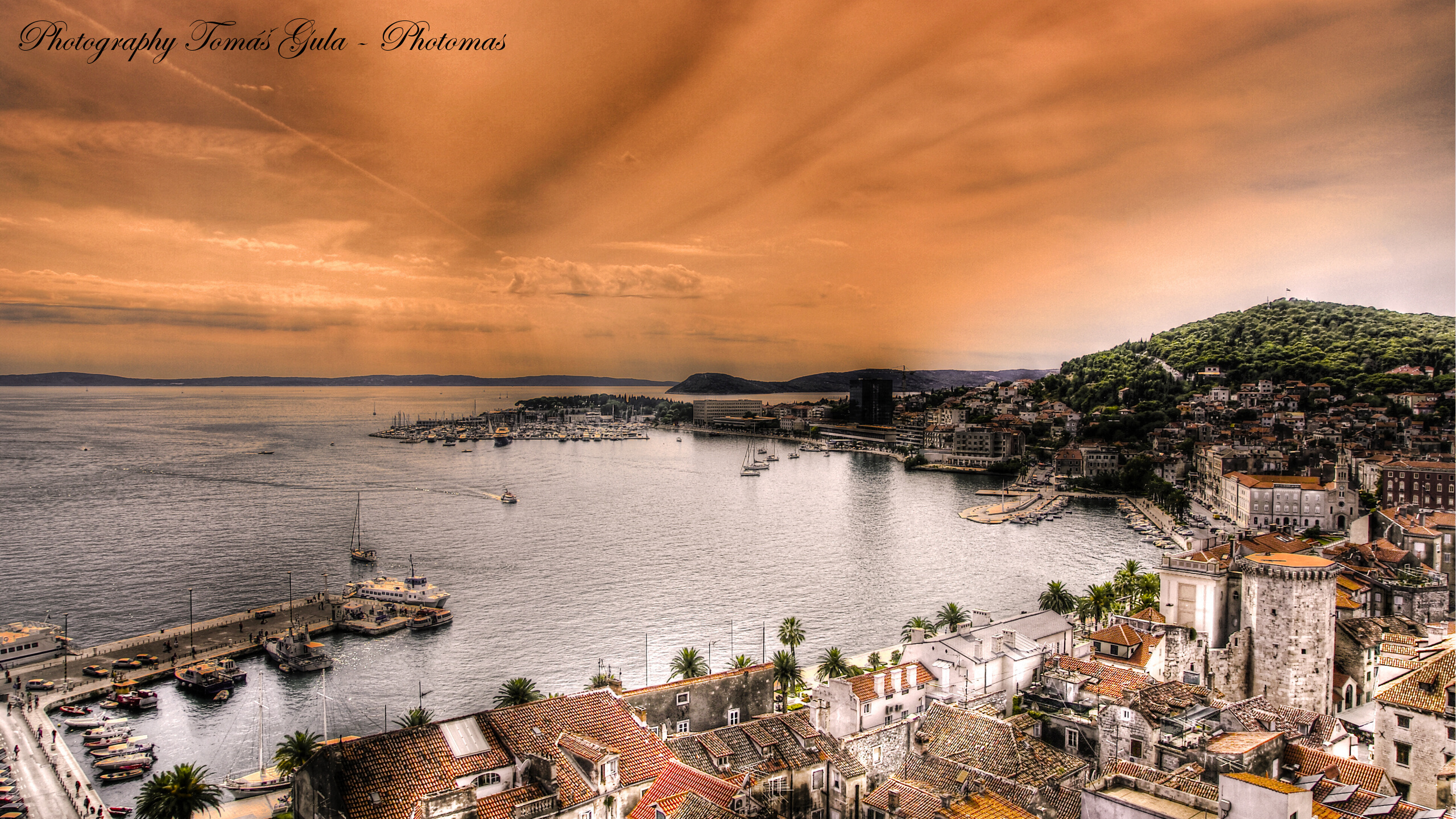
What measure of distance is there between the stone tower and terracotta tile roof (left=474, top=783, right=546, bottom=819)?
837 centimetres

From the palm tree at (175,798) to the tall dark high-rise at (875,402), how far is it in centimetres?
7166

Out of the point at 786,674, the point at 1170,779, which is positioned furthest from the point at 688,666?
the point at 1170,779

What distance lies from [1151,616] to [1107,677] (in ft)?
7.74

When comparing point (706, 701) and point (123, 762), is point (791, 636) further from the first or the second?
point (123, 762)

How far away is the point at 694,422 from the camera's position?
87.4 metres

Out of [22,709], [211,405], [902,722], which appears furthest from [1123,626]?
[211,405]

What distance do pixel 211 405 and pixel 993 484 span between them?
93287 millimetres

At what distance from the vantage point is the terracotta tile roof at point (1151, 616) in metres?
10.4

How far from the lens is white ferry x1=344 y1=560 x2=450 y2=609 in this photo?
1884cm

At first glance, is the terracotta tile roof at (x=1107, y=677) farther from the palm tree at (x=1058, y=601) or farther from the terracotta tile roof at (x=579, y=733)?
the palm tree at (x=1058, y=601)

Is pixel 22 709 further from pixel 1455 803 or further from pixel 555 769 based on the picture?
pixel 1455 803

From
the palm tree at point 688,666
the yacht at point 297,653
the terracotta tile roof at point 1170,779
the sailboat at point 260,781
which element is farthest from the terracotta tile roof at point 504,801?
the yacht at point 297,653

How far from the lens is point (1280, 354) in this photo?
39.5 metres

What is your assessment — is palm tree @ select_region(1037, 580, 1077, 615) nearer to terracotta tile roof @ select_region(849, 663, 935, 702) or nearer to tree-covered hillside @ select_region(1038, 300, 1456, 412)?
terracotta tile roof @ select_region(849, 663, 935, 702)
